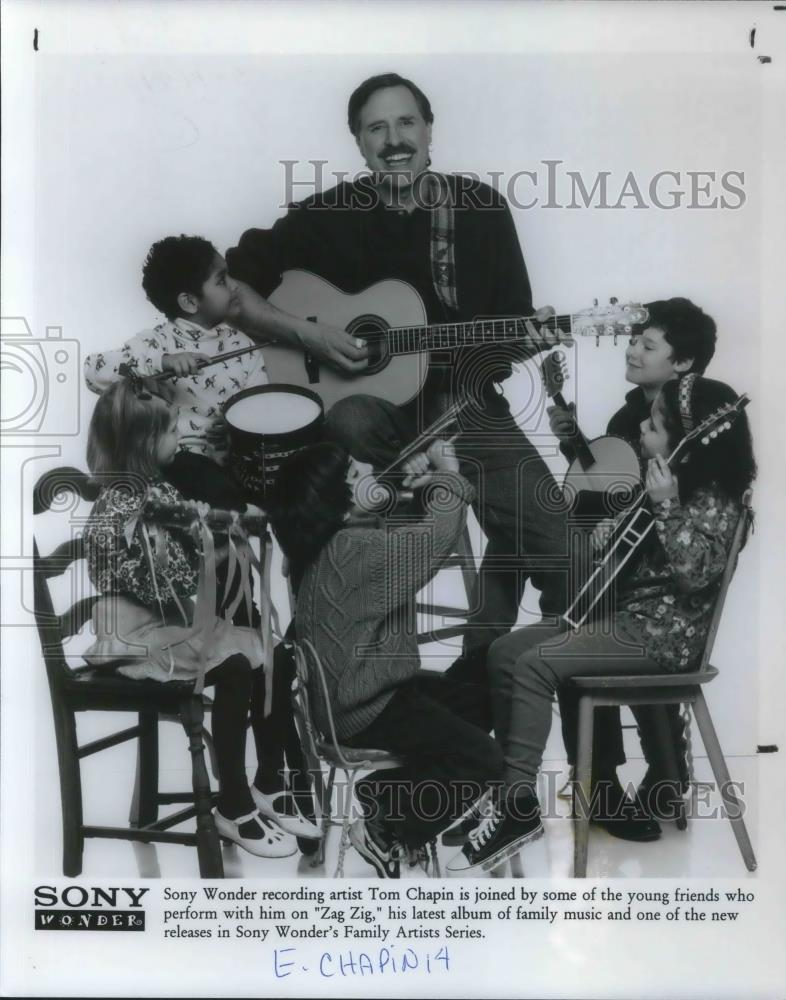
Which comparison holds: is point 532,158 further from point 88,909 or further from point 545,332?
point 88,909

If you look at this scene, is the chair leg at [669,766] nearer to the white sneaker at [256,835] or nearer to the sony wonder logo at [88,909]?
the white sneaker at [256,835]

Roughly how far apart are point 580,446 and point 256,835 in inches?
52.2

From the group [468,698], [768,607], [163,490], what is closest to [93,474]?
[163,490]

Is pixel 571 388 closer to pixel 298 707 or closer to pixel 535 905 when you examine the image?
pixel 298 707

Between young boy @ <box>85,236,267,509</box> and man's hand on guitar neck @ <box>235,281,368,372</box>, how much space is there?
0.03 metres

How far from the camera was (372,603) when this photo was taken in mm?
2918

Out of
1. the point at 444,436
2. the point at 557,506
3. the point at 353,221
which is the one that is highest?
the point at 353,221

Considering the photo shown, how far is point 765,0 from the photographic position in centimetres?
296

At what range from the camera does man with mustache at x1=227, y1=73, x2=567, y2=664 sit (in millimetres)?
2930

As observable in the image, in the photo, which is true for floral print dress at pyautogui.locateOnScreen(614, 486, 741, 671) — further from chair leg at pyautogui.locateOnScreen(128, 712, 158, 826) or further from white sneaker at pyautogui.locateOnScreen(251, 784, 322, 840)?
chair leg at pyautogui.locateOnScreen(128, 712, 158, 826)

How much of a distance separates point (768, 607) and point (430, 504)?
929mm

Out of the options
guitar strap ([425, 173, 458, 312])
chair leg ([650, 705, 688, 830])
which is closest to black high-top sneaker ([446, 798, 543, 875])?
chair leg ([650, 705, 688, 830])

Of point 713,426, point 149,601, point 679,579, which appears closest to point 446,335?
point 713,426

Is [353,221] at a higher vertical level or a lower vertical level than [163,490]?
higher
